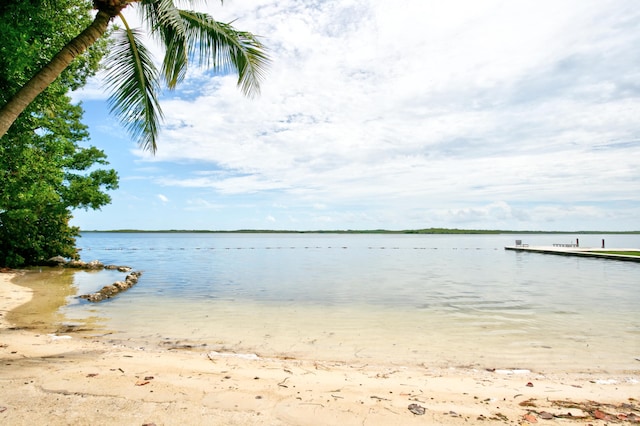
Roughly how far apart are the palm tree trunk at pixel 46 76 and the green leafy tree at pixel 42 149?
1875mm

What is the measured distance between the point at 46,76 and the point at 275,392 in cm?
558

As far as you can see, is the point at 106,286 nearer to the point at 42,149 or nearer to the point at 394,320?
the point at 42,149

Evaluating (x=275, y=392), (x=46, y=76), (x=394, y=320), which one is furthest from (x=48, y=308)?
(x=394, y=320)

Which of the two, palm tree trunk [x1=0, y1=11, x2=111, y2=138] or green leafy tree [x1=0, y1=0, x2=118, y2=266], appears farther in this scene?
green leafy tree [x1=0, y1=0, x2=118, y2=266]

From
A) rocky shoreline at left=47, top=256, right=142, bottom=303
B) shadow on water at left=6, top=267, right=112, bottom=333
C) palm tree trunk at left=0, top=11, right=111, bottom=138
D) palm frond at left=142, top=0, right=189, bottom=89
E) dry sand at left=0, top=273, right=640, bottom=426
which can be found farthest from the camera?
rocky shoreline at left=47, top=256, right=142, bottom=303

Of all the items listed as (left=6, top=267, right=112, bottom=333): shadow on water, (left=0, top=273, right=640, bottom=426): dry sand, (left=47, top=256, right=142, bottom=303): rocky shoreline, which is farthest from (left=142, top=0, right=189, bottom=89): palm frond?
(left=47, top=256, right=142, bottom=303): rocky shoreline

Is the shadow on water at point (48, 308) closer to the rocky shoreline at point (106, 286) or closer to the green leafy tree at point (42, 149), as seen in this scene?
the rocky shoreline at point (106, 286)

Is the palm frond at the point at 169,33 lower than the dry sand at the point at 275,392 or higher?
higher

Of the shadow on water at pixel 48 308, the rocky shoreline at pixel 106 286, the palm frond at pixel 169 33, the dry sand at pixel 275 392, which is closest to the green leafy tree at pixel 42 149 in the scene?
the rocky shoreline at pixel 106 286

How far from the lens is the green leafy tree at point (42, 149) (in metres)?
6.95

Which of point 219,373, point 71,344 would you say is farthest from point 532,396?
point 71,344

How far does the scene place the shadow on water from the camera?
8.89 metres

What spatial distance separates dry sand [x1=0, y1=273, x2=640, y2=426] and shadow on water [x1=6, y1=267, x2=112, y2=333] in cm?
294

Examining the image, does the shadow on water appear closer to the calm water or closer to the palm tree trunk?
the calm water
